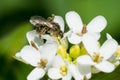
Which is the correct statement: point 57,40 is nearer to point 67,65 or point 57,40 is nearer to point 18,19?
point 67,65

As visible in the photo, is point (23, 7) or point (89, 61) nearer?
point (89, 61)

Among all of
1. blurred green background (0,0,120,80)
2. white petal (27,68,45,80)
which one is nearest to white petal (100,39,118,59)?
white petal (27,68,45,80)

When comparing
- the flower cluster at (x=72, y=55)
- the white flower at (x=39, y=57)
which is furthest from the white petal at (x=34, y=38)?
the white flower at (x=39, y=57)

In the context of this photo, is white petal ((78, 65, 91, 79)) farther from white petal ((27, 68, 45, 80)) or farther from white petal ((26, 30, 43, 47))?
white petal ((26, 30, 43, 47))

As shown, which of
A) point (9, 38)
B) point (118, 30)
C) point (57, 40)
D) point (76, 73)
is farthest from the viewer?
point (118, 30)

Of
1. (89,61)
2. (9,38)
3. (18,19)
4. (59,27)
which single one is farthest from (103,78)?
(18,19)
